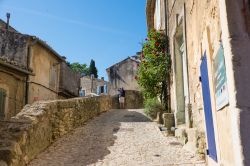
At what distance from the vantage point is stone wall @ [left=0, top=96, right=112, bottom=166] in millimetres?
5204

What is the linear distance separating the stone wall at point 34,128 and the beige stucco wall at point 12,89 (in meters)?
3.73

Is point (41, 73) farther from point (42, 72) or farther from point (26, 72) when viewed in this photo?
point (26, 72)

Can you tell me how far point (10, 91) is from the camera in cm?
1293

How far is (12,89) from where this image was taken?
13.1 m

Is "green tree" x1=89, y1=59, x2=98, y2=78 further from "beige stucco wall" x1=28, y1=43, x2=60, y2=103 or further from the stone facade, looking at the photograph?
"beige stucco wall" x1=28, y1=43, x2=60, y2=103

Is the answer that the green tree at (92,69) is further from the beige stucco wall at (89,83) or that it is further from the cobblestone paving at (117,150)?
the cobblestone paving at (117,150)

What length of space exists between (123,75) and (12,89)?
21.4 metres

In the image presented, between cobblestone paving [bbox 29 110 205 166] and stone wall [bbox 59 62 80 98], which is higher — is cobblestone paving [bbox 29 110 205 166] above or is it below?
below

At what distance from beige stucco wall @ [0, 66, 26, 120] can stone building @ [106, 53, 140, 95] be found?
2017 centimetres

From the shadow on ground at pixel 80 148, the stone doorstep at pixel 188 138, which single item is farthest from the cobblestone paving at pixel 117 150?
the stone doorstep at pixel 188 138

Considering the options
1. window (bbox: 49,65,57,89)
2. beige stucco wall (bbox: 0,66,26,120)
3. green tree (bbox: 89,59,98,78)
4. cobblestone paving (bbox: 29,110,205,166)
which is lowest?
cobblestone paving (bbox: 29,110,205,166)

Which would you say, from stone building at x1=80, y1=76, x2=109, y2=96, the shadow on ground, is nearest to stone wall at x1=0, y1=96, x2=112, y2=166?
the shadow on ground

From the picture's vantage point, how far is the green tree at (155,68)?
1037 centimetres

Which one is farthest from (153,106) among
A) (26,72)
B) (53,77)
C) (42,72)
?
(53,77)
